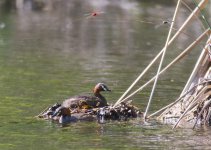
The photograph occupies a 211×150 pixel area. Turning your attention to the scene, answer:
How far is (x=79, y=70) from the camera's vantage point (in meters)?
19.8

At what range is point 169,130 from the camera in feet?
43.3

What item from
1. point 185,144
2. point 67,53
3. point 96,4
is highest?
point 96,4

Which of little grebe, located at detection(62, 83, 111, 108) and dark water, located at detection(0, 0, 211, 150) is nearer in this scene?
dark water, located at detection(0, 0, 211, 150)

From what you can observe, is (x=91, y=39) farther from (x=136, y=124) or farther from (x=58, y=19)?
(x=136, y=124)

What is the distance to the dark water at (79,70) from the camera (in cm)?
1235

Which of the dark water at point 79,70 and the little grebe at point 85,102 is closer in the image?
the dark water at point 79,70

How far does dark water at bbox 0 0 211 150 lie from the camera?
486 inches

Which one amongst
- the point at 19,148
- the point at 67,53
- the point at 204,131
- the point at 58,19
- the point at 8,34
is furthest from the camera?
the point at 58,19

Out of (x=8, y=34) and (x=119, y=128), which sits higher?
(x=8, y=34)

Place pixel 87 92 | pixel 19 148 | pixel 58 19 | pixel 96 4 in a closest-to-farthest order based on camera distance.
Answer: pixel 19 148 < pixel 87 92 < pixel 58 19 < pixel 96 4

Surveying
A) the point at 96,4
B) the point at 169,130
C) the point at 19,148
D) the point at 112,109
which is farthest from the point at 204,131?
the point at 96,4

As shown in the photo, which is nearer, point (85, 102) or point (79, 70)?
point (85, 102)

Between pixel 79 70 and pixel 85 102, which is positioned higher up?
pixel 79 70

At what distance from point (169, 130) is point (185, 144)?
4.03ft
